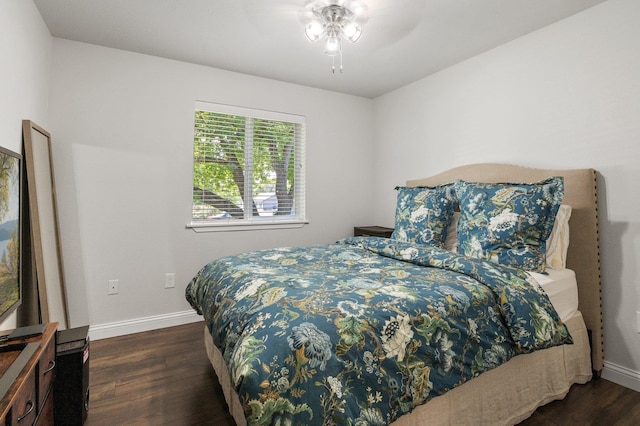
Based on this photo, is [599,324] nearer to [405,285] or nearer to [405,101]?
[405,285]

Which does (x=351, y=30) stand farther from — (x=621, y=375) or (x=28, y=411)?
(x=621, y=375)

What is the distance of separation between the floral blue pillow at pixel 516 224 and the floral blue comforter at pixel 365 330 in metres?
0.22

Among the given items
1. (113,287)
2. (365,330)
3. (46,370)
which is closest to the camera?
(365,330)

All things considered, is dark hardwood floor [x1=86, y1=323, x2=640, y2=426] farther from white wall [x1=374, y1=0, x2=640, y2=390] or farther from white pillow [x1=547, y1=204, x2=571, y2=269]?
white pillow [x1=547, y1=204, x2=571, y2=269]

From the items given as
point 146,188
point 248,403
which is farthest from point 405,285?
point 146,188

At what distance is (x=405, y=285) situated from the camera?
154 cm

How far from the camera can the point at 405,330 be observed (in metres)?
1.25

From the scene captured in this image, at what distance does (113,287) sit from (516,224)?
3130 millimetres

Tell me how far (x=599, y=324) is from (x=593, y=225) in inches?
25.1

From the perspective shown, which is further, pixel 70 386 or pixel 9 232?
pixel 70 386

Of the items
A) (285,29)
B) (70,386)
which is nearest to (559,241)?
(285,29)

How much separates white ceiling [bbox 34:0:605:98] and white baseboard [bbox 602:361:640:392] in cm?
237

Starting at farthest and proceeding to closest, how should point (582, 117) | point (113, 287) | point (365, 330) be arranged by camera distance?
point (113, 287)
point (582, 117)
point (365, 330)

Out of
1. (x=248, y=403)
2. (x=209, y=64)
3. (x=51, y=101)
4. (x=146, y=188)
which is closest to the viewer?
(x=248, y=403)
